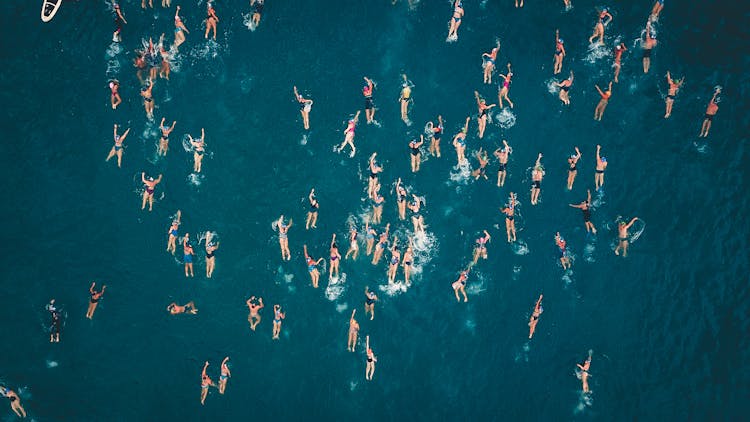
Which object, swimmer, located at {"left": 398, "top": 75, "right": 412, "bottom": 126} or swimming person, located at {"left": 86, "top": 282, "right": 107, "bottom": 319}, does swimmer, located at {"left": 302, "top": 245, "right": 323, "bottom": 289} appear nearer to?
swimmer, located at {"left": 398, "top": 75, "right": 412, "bottom": 126}

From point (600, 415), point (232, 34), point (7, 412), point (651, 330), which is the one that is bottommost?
point (7, 412)

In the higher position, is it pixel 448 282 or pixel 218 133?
pixel 218 133

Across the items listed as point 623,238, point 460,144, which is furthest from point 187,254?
point 623,238

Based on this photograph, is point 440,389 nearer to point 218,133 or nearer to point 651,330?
point 651,330

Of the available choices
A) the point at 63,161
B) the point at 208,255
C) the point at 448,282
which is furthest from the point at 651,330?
the point at 63,161

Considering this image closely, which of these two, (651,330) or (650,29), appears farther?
(650,29)

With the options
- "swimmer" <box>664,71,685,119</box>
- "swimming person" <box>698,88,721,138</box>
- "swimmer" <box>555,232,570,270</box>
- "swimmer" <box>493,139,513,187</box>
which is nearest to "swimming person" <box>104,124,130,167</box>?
"swimmer" <box>493,139,513,187</box>

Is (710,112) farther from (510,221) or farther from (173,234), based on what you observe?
(173,234)
